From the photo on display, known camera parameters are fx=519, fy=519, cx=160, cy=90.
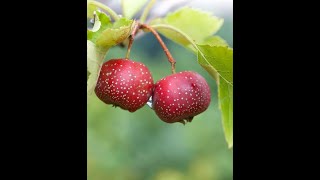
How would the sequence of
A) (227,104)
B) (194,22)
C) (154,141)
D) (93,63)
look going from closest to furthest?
(93,63) < (227,104) < (194,22) < (154,141)

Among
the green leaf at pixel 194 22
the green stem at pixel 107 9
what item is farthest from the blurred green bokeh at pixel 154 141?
the green stem at pixel 107 9

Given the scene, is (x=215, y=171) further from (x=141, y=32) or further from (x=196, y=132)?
(x=141, y=32)

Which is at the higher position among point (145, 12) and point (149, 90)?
point (145, 12)

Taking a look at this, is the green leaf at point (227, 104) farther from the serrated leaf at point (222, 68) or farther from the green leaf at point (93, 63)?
the green leaf at point (93, 63)

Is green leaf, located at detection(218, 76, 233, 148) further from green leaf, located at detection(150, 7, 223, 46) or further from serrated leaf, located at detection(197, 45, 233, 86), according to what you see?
green leaf, located at detection(150, 7, 223, 46)

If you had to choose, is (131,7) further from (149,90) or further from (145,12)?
(149,90)

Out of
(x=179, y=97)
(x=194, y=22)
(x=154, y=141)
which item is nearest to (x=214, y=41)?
(x=194, y=22)
